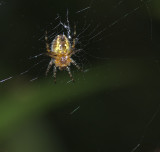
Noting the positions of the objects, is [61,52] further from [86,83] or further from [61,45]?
[86,83]

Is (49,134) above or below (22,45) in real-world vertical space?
below

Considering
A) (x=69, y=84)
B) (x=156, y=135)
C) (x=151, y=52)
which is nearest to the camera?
(x=69, y=84)

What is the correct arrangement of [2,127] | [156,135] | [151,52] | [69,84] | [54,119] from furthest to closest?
[156,135], [151,52], [54,119], [69,84], [2,127]

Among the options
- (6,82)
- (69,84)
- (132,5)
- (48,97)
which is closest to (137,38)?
(132,5)

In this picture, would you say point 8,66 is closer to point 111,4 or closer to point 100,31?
point 100,31

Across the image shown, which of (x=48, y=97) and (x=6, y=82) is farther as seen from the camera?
(x=6, y=82)
